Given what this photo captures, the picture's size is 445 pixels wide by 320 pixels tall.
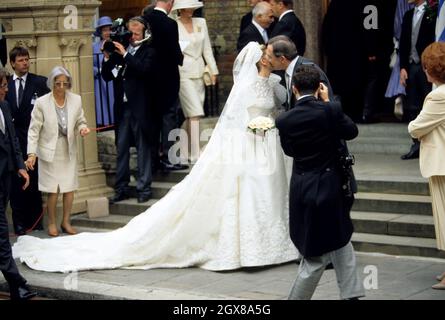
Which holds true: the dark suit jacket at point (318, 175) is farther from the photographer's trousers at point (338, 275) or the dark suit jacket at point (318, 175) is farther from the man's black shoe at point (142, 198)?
the man's black shoe at point (142, 198)

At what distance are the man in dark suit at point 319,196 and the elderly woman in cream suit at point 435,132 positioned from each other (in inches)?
44.1

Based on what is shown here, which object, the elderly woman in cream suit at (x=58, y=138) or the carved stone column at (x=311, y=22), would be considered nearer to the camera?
the elderly woman in cream suit at (x=58, y=138)

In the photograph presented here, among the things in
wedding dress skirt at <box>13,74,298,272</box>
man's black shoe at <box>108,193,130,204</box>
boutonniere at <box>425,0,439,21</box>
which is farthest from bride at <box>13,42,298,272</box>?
boutonniere at <box>425,0,439,21</box>

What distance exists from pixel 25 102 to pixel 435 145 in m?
5.58

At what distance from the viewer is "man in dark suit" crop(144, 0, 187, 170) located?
45.2 ft

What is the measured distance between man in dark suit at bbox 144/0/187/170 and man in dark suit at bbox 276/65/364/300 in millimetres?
4755

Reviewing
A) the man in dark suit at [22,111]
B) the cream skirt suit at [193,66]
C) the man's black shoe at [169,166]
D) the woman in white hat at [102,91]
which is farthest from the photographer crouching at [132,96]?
the woman in white hat at [102,91]

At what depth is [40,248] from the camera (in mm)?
12445

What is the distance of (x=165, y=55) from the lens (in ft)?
45.8

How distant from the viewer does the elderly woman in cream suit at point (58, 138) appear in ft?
43.7
